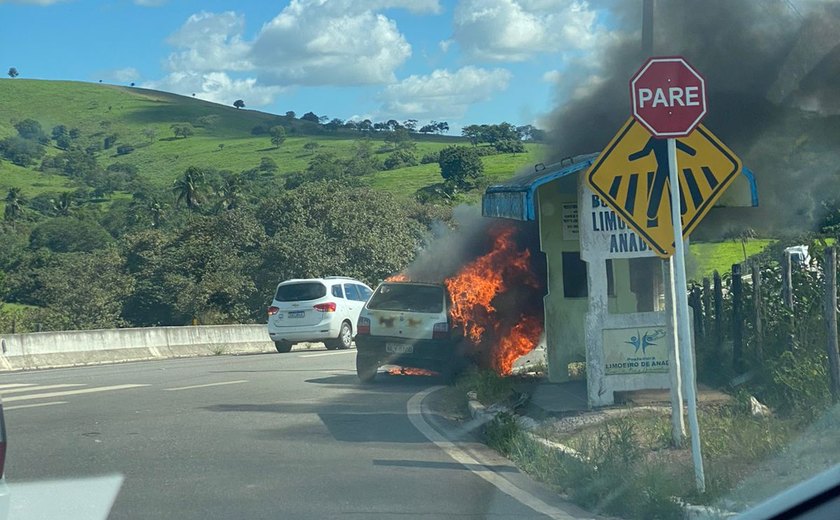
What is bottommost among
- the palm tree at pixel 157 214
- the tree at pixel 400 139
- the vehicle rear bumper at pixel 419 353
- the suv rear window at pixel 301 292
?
the vehicle rear bumper at pixel 419 353

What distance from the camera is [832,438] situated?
8508mm

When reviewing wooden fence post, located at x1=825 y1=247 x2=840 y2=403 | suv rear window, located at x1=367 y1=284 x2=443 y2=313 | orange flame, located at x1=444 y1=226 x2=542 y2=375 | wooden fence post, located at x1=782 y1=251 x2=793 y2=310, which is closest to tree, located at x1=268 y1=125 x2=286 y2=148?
suv rear window, located at x1=367 y1=284 x2=443 y2=313

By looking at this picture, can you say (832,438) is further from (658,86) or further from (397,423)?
(397,423)

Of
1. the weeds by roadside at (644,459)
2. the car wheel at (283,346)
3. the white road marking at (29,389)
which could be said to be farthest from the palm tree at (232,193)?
the weeds by roadside at (644,459)

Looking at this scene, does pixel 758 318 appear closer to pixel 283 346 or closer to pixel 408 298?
pixel 408 298

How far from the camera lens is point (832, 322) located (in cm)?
931

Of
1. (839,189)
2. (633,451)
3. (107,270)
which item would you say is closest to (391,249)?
(107,270)

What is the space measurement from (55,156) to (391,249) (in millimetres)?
100817

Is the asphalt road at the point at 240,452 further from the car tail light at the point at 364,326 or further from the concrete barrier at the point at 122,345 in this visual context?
the concrete barrier at the point at 122,345

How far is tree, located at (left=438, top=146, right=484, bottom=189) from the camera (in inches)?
2985

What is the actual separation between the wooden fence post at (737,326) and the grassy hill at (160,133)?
8054cm

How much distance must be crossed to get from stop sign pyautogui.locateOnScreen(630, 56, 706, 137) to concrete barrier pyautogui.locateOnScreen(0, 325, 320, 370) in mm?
17772

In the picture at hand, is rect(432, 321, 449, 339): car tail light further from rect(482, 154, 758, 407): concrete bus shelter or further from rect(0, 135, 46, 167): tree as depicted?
rect(0, 135, 46, 167): tree

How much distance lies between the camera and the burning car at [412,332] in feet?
54.3
